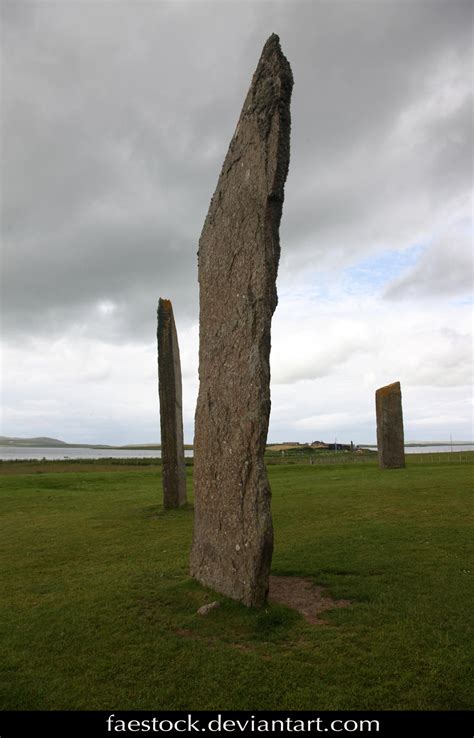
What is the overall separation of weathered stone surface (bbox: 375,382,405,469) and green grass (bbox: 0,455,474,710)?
37.0 feet

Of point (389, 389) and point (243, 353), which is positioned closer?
point (243, 353)

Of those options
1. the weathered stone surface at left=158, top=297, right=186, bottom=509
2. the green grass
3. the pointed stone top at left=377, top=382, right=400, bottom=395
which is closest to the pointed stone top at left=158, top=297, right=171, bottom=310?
the weathered stone surface at left=158, top=297, right=186, bottom=509

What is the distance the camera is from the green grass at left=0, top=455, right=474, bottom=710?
464cm

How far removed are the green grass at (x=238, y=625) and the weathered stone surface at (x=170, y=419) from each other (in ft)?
7.46

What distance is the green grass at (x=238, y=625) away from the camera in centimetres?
464

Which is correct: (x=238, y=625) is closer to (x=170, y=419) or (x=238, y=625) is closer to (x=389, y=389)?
(x=170, y=419)

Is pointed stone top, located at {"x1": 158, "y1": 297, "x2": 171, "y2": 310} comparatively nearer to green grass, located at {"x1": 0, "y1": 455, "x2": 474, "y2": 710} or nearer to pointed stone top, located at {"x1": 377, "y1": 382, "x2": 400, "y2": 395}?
green grass, located at {"x1": 0, "y1": 455, "x2": 474, "y2": 710}

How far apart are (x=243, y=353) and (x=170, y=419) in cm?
810

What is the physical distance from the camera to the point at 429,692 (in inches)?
177

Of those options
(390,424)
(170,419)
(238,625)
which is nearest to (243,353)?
(238,625)

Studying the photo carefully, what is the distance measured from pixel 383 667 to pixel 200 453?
3.76m

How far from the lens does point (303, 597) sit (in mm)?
7070

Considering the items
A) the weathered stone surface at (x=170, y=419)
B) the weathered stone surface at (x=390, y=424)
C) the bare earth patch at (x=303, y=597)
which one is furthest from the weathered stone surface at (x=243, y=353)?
the weathered stone surface at (x=390, y=424)
